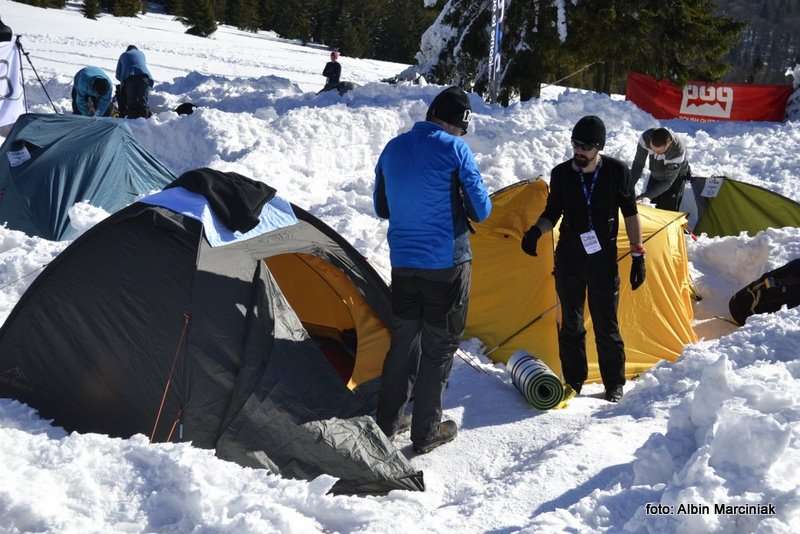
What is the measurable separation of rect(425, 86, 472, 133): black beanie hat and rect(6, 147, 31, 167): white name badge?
5595 millimetres

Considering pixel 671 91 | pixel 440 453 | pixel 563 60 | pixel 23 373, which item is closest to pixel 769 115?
pixel 671 91

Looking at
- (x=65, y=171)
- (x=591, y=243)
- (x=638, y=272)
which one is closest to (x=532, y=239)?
(x=591, y=243)

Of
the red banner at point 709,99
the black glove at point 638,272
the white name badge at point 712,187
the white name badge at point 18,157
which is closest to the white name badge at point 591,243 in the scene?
the black glove at point 638,272

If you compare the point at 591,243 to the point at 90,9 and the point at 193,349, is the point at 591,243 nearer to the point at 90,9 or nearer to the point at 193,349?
the point at 193,349

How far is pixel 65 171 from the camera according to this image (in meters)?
8.30

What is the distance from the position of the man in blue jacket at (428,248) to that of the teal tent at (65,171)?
459cm

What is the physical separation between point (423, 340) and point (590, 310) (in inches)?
52.1

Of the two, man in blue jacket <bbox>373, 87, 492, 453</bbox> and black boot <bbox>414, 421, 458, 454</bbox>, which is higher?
man in blue jacket <bbox>373, 87, 492, 453</bbox>

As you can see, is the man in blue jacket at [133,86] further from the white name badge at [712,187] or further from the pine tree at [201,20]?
the pine tree at [201,20]

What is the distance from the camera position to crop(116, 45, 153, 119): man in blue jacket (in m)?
12.9

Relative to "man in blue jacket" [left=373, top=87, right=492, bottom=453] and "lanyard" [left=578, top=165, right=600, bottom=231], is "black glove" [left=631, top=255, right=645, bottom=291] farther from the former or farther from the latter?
"man in blue jacket" [left=373, top=87, right=492, bottom=453]

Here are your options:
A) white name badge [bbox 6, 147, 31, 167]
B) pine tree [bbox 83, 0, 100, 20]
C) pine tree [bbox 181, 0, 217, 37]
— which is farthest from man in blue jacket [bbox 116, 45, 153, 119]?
pine tree [bbox 83, 0, 100, 20]

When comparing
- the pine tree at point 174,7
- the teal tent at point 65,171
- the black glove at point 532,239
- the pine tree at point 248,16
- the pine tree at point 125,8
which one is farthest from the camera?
the pine tree at point 248,16

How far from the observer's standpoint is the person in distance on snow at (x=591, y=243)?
5.12m
